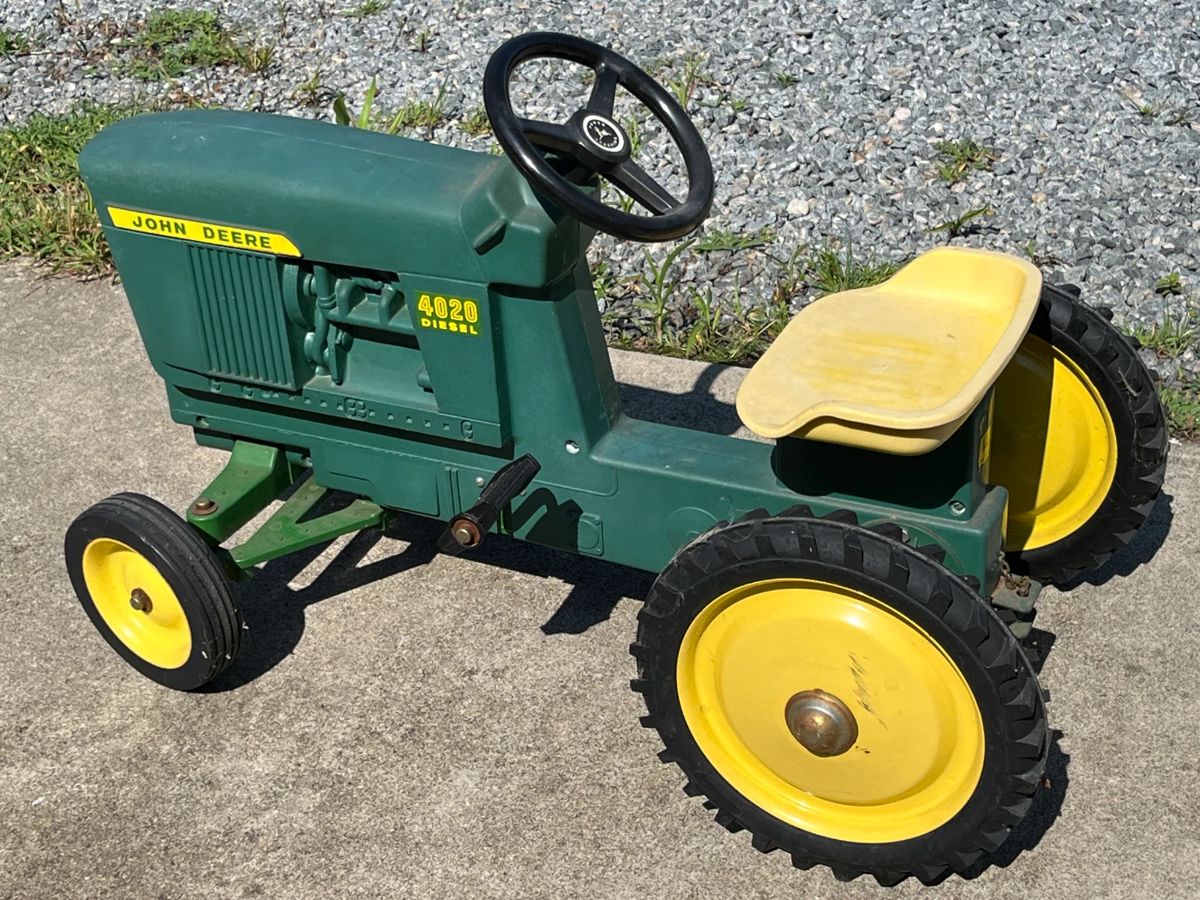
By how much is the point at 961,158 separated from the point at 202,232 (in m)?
2.69

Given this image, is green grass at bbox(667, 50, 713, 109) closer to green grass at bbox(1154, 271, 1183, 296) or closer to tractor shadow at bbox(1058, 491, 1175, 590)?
green grass at bbox(1154, 271, 1183, 296)

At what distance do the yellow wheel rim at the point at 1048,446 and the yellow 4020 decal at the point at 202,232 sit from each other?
5.39ft

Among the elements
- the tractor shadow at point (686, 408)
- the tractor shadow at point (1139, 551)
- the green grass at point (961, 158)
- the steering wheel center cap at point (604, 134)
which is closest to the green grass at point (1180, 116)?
the green grass at point (961, 158)

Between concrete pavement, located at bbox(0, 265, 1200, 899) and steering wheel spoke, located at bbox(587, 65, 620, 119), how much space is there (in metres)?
1.21

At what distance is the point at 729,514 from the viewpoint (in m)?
3.06

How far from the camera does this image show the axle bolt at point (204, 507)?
3.34 metres

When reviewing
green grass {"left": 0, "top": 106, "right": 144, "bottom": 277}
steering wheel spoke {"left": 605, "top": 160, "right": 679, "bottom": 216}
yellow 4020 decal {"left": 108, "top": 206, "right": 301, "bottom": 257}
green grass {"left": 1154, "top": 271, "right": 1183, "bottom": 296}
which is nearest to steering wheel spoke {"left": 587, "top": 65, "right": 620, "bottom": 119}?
steering wheel spoke {"left": 605, "top": 160, "right": 679, "bottom": 216}

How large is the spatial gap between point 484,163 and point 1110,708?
180 cm

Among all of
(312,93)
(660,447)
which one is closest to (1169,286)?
(660,447)

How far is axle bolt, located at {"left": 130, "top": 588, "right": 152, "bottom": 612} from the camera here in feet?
10.8

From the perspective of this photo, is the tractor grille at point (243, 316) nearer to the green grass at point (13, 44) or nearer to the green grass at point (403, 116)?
the green grass at point (403, 116)

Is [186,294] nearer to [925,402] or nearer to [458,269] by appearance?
[458,269]

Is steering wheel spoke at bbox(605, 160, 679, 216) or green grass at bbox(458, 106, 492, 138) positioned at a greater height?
steering wheel spoke at bbox(605, 160, 679, 216)

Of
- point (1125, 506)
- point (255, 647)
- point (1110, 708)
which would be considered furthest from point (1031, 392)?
point (255, 647)
